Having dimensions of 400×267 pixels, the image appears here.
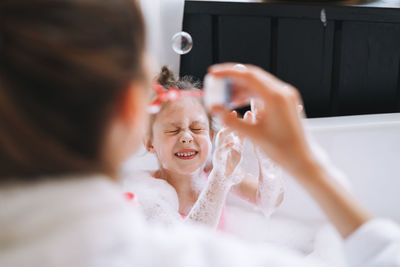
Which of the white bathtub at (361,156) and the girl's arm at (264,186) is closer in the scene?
the girl's arm at (264,186)

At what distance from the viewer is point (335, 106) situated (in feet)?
6.32

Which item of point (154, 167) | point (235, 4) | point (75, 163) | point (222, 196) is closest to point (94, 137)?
point (75, 163)

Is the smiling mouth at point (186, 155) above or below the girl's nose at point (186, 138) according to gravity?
below

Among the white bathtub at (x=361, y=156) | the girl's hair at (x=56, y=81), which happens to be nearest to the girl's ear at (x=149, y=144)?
the white bathtub at (x=361, y=156)

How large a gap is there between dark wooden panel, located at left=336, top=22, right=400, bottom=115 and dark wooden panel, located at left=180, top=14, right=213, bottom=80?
0.60 m

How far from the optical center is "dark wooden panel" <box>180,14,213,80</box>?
67.7 inches

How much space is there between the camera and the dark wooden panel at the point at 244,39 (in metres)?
1.73

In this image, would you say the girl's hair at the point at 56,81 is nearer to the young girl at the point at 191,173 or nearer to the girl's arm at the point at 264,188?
the young girl at the point at 191,173

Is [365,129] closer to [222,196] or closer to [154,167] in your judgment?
[222,196]

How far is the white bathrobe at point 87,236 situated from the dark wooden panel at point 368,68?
1542 mm

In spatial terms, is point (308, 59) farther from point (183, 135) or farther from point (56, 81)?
point (56, 81)

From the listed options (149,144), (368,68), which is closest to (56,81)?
(149,144)

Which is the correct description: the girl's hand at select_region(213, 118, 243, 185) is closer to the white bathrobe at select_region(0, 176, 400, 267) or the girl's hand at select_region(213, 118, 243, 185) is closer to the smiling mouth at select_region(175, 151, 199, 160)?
the smiling mouth at select_region(175, 151, 199, 160)

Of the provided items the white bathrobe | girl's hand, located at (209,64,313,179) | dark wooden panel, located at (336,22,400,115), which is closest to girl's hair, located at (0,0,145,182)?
the white bathrobe
